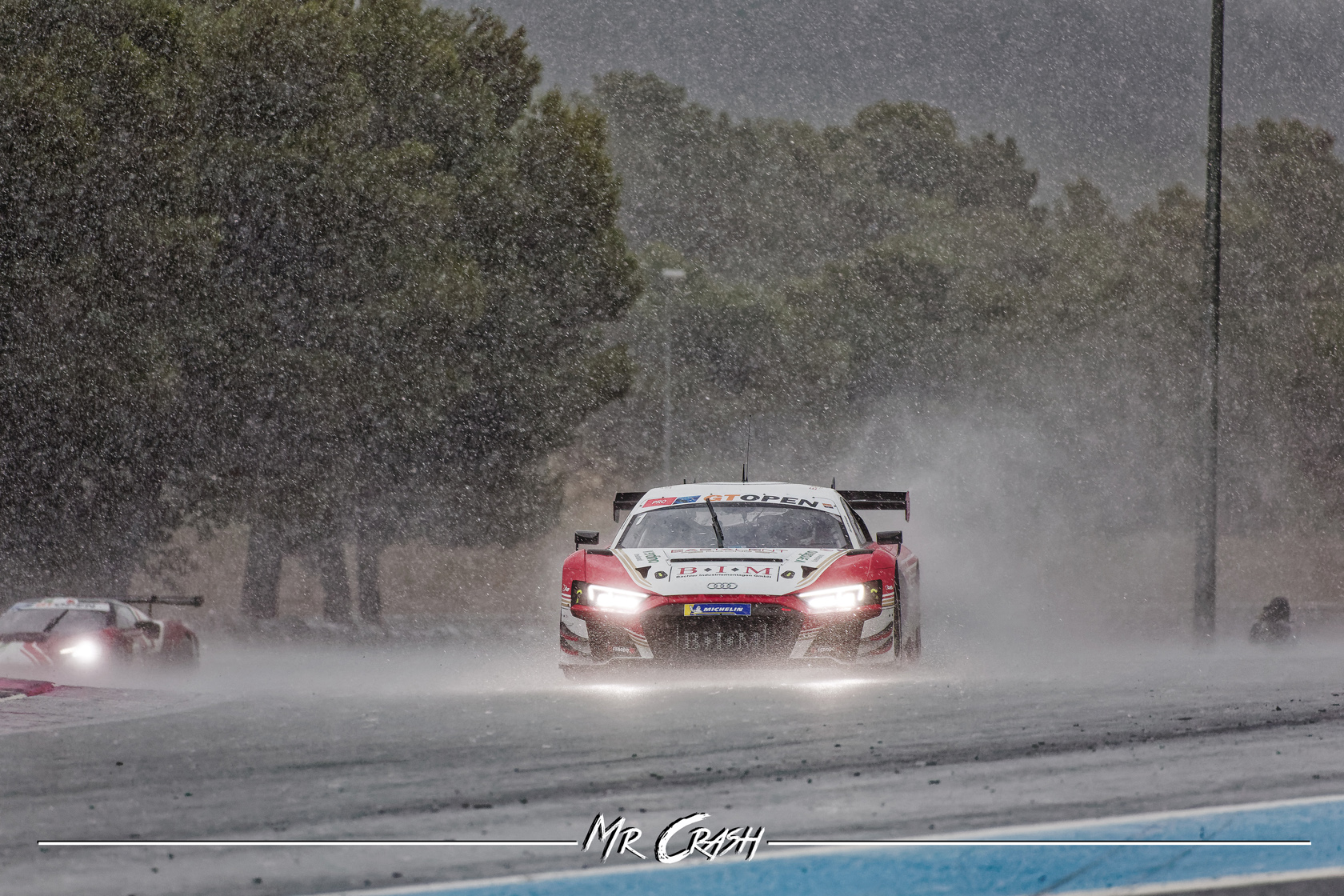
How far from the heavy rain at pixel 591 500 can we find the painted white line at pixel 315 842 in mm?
31

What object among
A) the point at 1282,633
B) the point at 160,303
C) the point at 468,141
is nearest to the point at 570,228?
the point at 468,141

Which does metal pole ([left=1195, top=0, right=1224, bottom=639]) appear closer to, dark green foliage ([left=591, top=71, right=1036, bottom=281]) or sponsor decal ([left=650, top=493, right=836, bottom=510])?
sponsor decal ([left=650, top=493, right=836, bottom=510])

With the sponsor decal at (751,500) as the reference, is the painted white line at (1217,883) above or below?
below

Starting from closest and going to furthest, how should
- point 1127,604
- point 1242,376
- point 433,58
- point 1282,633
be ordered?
point 1282,633 → point 433,58 → point 1127,604 → point 1242,376

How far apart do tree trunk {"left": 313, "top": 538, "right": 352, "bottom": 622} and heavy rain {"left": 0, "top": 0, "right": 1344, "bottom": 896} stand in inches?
4.6

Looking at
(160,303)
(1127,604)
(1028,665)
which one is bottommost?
(1127,604)

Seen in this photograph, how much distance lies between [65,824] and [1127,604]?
3113cm

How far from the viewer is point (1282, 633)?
20766 mm

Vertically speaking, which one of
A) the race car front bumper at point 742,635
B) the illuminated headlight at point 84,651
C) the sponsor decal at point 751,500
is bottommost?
the illuminated headlight at point 84,651

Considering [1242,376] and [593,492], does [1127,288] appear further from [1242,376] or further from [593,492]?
[593,492]

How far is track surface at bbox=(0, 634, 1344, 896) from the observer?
5.57m

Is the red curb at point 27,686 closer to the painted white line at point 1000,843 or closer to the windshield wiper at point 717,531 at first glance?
the windshield wiper at point 717,531

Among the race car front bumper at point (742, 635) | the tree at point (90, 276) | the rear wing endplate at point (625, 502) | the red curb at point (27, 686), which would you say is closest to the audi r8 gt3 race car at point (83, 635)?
the red curb at point (27, 686)

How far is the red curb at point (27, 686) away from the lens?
10.9m
